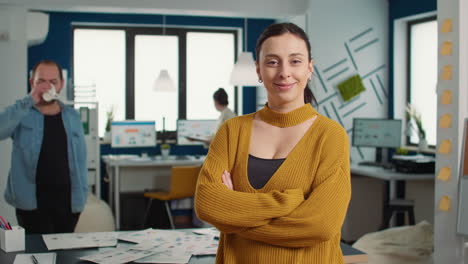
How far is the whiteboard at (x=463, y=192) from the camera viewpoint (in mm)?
2729

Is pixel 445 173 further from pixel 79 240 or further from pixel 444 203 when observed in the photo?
pixel 79 240

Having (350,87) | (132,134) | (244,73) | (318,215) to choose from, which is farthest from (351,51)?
(318,215)

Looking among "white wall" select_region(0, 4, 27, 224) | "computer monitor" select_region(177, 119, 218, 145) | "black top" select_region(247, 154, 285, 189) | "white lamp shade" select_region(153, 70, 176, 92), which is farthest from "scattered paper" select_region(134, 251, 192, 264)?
"computer monitor" select_region(177, 119, 218, 145)

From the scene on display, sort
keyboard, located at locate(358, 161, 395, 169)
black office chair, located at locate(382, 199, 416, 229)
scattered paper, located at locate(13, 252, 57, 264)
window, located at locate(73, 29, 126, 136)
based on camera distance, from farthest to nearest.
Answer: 1. window, located at locate(73, 29, 126, 136)
2. keyboard, located at locate(358, 161, 395, 169)
3. black office chair, located at locate(382, 199, 416, 229)
4. scattered paper, located at locate(13, 252, 57, 264)

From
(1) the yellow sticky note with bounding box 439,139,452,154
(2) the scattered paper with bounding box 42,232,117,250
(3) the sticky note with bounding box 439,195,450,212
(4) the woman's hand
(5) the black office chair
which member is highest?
(1) the yellow sticky note with bounding box 439,139,452,154

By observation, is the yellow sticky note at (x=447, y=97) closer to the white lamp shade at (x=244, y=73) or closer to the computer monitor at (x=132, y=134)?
the white lamp shade at (x=244, y=73)

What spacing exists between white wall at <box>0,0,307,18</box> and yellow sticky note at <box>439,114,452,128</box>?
3603 mm

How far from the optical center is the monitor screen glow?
5840 mm

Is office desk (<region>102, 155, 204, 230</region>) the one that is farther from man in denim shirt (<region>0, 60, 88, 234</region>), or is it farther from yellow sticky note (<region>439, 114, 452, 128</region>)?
yellow sticky note (<region>439, 114, 452, 128</region>)

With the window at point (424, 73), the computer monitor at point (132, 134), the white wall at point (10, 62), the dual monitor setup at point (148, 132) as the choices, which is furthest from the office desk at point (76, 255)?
the computer monitor at point (132, 134)

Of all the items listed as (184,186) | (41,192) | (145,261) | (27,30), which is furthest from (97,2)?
(145,261)

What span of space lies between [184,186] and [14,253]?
384 cm

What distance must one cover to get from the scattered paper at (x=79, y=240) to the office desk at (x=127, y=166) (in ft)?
12.9

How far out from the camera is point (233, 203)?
1.49 m
